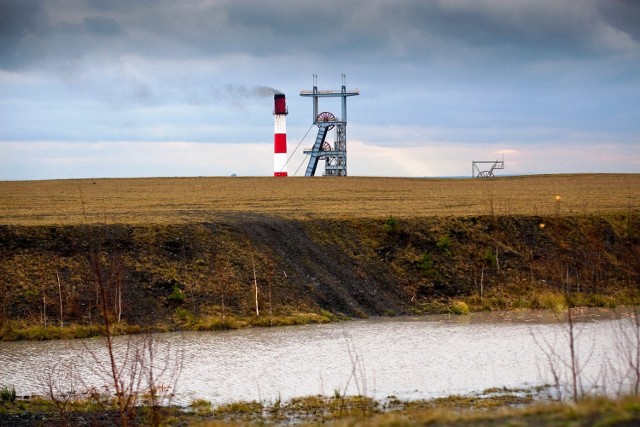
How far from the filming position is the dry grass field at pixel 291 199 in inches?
1855

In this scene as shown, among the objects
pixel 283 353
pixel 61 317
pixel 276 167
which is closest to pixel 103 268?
pixel 61 317

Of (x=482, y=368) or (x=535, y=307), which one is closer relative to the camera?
(x=482, y=368)

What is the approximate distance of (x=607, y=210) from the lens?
1949 inches

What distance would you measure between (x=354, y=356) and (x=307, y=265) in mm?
13763

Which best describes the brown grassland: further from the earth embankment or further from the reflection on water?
the reflection on water

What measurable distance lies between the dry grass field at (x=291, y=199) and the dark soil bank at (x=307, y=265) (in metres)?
2.15

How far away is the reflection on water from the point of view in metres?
22.1

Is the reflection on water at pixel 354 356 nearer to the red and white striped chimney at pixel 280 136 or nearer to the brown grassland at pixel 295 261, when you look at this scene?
the brown grassland at pixel 295 261

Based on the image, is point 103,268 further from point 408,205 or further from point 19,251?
point 408,205

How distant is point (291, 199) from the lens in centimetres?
5866

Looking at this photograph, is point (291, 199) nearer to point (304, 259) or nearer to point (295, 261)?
point (304, 259)

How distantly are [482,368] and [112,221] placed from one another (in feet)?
78.3

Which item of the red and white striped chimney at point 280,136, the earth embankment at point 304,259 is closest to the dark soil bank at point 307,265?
the earth embankment at point 304,259

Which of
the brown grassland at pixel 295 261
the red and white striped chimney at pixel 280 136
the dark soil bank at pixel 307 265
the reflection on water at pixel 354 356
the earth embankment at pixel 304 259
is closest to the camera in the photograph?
the reflection on water at pixel 354 356
